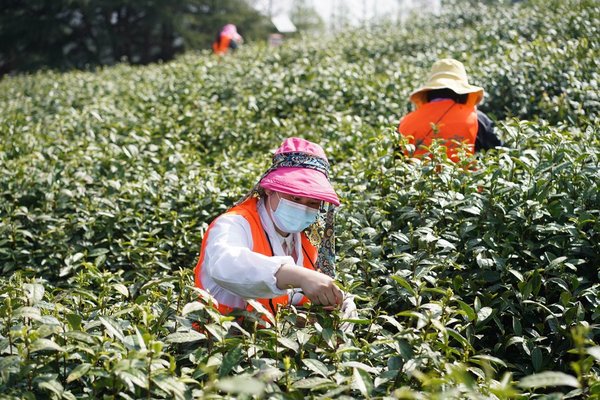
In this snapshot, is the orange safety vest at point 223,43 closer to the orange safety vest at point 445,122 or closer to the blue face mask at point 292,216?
the orange safety vest at point 445,122

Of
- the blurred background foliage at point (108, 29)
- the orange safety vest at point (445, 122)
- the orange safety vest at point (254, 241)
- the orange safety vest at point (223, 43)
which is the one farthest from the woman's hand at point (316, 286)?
the blurred background foliage at point (108, 29)

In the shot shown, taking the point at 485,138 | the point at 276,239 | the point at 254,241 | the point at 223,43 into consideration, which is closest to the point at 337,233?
the point at 276,239

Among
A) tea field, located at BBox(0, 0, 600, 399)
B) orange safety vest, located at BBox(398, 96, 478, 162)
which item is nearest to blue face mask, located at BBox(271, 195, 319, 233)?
tea field, located at BBox(0, 0, 600, 399)

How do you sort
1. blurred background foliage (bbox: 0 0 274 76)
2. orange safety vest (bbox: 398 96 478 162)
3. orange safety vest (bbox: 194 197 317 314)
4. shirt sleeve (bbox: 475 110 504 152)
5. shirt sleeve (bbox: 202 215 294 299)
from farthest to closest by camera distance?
1. blurred background foliage (bbox: 0 0 274 76)
2. shirt sleeve (bbox: 475 110 504 152)
3. orange safety vest (bbox: 398 96 478 162)
4. orange safety vest (bbox: 194 197 317 314)
5. shirt sleeve (bbox: 202 215 294 299)

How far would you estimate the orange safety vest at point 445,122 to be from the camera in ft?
13.9

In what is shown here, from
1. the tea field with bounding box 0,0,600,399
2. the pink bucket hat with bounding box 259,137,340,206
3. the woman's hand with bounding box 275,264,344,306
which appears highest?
the pink bucket hat with bounding box 259,137,340,206

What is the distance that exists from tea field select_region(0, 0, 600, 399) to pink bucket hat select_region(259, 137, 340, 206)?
41 cm

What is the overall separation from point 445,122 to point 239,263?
8.11 ft

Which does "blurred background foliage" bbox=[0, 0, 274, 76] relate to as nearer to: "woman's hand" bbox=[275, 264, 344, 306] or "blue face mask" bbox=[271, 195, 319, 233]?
"blue face mask" bbox=[271, 195, 319, 233]

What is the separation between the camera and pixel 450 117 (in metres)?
→ 4.34

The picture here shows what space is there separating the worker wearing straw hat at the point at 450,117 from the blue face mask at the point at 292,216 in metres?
1.81

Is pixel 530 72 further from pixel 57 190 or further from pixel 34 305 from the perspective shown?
pixel 34 305

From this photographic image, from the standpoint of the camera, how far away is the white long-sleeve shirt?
2.17 meters

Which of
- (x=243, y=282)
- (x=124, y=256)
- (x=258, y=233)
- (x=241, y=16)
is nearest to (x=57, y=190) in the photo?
(x=124, y=256)
